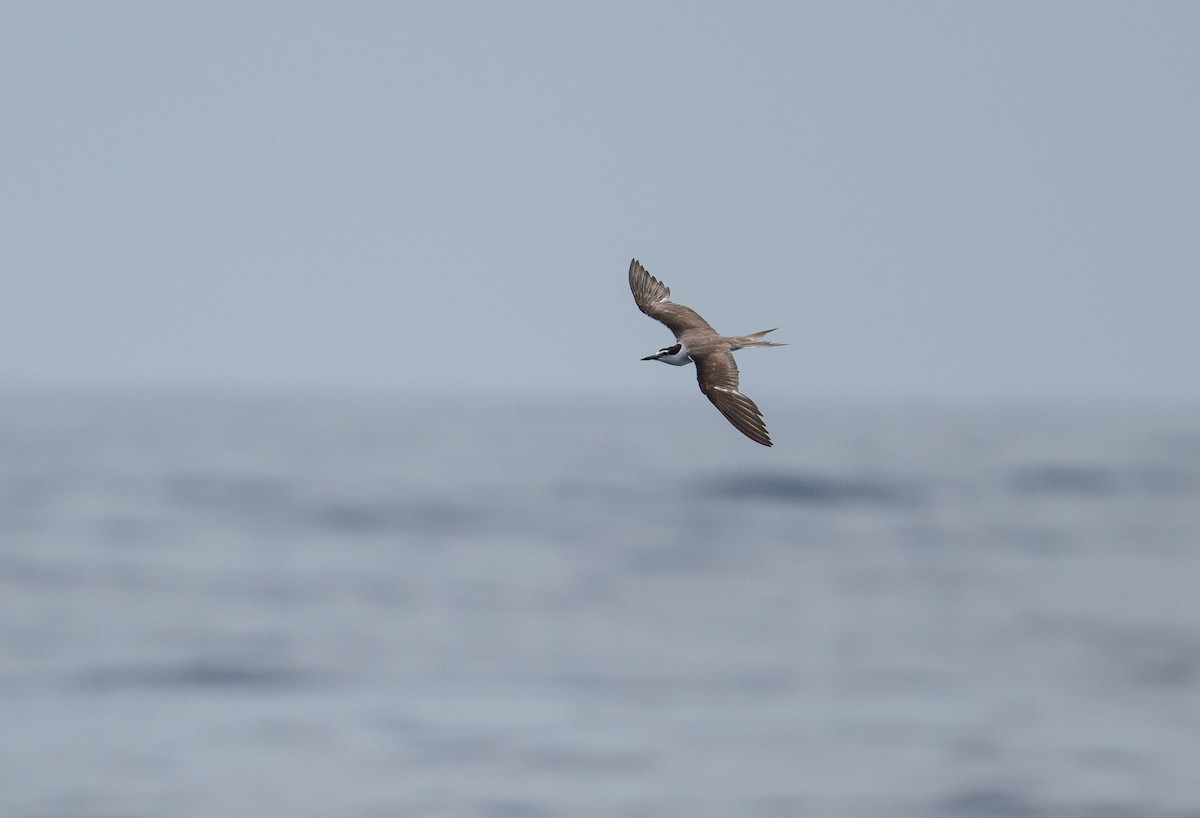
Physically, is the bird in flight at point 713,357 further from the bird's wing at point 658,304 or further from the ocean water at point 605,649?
the ocean water at point 605,649

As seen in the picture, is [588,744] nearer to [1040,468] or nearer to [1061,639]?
[1061,639]

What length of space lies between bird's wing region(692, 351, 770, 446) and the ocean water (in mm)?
16459

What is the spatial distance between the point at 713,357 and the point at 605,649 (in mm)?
30475

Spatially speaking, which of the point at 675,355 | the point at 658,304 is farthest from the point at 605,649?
the point at 675,355

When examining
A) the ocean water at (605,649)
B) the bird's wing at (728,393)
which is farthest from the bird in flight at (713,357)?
the ocean water at (605,649)

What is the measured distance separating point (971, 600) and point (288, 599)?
21143 millimetres

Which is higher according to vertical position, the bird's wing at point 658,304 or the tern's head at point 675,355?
the bird's wing at point 658,304

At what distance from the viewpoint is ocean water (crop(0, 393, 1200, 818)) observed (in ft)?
94.4

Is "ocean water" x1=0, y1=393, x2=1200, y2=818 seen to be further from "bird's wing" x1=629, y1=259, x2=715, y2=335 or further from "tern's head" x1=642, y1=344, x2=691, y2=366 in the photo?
"tern's head" x1=642, y1=344, x2=691, y2=366

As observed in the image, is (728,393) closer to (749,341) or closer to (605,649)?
(749,341)

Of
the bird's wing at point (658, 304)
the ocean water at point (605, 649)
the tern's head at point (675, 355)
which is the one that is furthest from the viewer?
the ocean water at point (605, 649)

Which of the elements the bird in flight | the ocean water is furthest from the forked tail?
the ocean water

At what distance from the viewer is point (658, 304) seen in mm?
14625

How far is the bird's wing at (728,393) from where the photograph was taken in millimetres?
10758
